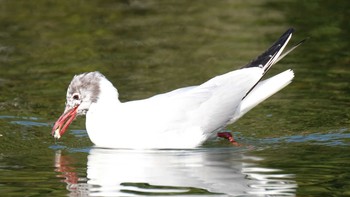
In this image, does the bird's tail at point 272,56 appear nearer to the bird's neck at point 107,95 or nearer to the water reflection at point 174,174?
the water reflection at point 174,174

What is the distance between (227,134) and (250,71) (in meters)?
0.84

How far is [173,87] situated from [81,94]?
337 centimetres

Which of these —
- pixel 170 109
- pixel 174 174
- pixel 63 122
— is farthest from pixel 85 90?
pixel 174 174

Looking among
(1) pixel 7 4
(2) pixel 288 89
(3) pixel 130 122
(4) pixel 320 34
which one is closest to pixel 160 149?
(3) pixel 130 122

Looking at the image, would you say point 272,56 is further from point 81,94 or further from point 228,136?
point 81,94

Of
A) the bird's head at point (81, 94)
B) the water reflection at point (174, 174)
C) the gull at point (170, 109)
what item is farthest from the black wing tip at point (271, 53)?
the bird's head at point (81, 94)

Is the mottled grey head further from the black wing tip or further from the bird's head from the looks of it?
the black wing tip

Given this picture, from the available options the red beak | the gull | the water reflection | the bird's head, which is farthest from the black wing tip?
the red beak

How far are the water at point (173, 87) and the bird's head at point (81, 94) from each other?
0.32 metres

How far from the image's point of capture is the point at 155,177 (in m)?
11.1

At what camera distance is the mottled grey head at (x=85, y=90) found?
42.4 feet

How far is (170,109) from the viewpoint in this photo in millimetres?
12422

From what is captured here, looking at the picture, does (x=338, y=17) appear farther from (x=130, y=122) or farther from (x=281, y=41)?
(x=130, y=122)

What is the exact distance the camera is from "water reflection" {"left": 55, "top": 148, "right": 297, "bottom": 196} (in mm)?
10359
